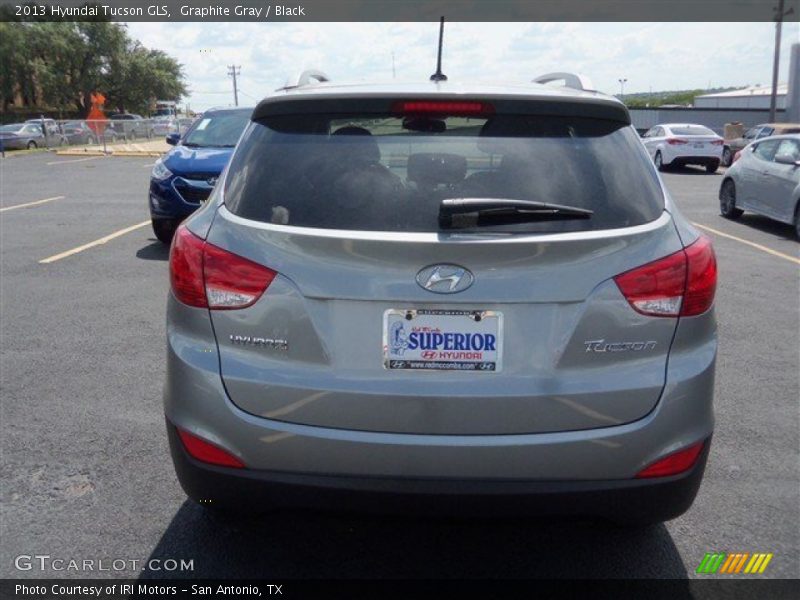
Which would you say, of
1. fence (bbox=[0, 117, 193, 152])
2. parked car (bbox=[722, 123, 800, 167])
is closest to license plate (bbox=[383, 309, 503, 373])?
parked car (bbox=[722, 123, 800, 167])

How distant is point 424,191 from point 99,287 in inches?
240

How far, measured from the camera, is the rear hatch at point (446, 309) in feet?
8.22

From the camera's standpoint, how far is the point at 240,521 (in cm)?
341

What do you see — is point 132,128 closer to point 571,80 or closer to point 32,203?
point 32,203

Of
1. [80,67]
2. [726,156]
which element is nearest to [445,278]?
[726,156]

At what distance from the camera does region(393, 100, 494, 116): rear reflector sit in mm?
2797

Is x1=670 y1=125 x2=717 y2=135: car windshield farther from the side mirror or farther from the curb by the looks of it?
the curb

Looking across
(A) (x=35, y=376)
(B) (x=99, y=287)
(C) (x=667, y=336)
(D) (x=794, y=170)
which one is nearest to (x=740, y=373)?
(C) (x=667, y=336)

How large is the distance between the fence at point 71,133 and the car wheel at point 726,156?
2307 centimetres

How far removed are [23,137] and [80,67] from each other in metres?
33.1

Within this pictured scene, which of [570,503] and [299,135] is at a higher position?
[299,135]

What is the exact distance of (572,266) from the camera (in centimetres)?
252

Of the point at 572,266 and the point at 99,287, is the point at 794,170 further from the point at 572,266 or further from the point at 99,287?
the point at 572,266

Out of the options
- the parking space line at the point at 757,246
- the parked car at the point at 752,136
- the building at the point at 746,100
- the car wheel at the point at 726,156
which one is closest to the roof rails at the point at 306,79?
the parking space line at the point at 757,246
